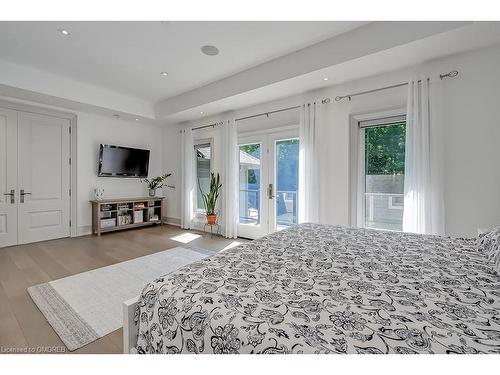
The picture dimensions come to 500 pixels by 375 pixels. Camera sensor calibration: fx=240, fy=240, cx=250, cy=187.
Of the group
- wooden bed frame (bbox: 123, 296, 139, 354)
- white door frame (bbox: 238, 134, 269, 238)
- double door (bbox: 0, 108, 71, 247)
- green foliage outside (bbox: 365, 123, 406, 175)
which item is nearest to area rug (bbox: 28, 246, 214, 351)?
wooden bed frame (bbox: 123, 296, 139, 354)

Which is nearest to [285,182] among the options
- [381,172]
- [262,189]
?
[262,189]

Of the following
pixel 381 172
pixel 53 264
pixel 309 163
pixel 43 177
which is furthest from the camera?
pixel 43 177

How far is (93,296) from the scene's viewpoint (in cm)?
237

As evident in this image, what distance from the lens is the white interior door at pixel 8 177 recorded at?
3.99 m

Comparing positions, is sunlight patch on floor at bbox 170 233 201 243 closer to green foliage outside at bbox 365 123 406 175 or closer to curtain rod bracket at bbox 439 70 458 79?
green foliage outside at bbox 365 123 406 175

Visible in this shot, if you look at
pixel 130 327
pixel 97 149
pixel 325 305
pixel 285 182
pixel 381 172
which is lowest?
pixel 130 327

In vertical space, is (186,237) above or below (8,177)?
below

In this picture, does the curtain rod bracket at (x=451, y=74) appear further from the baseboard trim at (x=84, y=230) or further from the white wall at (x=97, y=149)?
the baseboard trim at (x=84, y=230)

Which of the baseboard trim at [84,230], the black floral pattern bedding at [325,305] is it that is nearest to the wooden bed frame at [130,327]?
the black floral pattern bedding at [325,305]

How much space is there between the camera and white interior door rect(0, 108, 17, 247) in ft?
13.1

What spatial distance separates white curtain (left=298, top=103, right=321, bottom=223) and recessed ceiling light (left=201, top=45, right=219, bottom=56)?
1.53m

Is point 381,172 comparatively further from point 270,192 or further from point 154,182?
point 154,182

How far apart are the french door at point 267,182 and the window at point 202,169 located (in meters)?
0.94

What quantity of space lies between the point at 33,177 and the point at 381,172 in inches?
229
